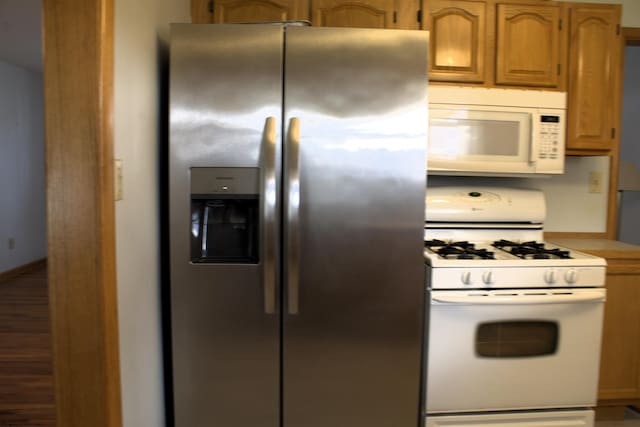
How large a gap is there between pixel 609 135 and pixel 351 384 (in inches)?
72.6

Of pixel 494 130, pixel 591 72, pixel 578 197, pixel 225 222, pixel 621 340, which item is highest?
pixel 591 72

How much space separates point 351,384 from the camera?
159cm

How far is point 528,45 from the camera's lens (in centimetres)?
211

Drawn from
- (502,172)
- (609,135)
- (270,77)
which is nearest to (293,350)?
(270,77)

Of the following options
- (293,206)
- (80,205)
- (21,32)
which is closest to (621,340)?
(293,206)

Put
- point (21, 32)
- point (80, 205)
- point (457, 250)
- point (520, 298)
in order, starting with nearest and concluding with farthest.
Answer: point (80, 205), point (520, 298), point (457, 250), point (21, 32)

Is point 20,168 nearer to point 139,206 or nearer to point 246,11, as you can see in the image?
point 246,11

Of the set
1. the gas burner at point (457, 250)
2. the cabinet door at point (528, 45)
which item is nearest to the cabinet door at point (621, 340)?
the gas burner at point (457, 250)

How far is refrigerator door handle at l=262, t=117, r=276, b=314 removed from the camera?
1455 mm

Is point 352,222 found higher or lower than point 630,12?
lower

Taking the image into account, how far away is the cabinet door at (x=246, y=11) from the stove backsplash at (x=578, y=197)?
1.70 metres

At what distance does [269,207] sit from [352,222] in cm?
31

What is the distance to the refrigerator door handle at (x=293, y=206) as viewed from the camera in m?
1.45

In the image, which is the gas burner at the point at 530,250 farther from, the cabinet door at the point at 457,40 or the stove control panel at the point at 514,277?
the cabinet door at the point at 457,40
